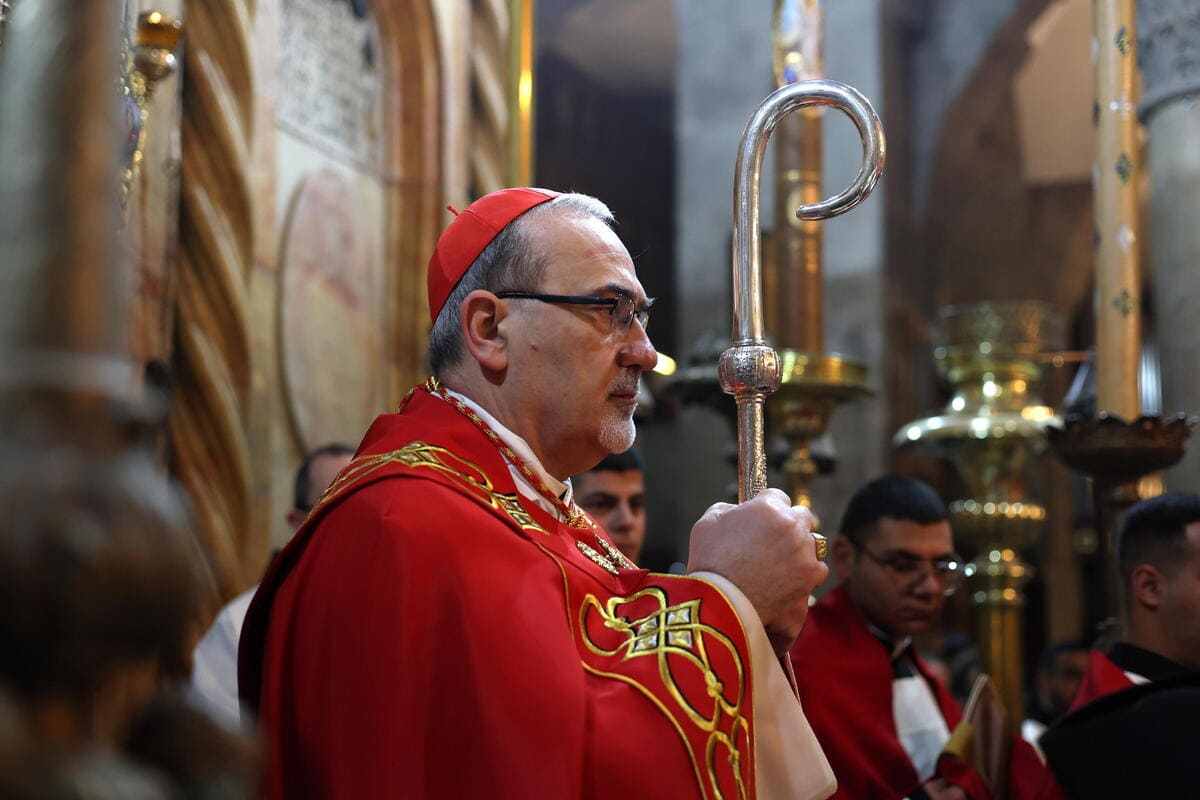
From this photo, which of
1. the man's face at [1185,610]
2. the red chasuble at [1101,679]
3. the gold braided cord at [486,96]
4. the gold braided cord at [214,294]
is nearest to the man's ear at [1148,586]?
the man's face at [1185,610]

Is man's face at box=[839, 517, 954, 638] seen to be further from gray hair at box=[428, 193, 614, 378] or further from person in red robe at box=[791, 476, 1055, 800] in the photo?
gray hair at box=[428, 193, 614, 378]

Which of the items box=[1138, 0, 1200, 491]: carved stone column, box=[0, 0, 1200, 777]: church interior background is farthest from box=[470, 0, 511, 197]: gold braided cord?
box=[1138, 0, 1200, 491]: carved stone column

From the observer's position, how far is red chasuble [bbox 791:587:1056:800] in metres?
3.66

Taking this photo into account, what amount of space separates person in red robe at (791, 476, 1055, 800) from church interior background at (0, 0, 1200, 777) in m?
→ 0.32

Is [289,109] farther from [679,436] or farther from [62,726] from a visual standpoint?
[62,726]

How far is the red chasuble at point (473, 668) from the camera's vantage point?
1.89 meters

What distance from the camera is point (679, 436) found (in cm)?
967

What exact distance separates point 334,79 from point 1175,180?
3665 mm

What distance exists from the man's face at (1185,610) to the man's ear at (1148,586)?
2 centimetres

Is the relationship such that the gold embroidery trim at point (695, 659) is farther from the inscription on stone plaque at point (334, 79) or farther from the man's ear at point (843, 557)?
the inscription on stone plaque at point (334, 79)

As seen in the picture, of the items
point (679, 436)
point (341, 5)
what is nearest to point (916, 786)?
point (341, 5)

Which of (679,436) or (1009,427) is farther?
(679,436)

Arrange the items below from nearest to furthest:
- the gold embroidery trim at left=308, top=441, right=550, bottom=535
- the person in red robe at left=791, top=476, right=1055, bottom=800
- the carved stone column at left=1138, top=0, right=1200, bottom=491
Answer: the gold embroidery trim at left=308, top=441, right=550, bottom=535 → the person in red robe at left=791, top=476, right=1055, bottom=800 → the carved stone column at left=1138, top=0, right=1200, bottom=491

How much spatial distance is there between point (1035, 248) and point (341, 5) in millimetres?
9966
